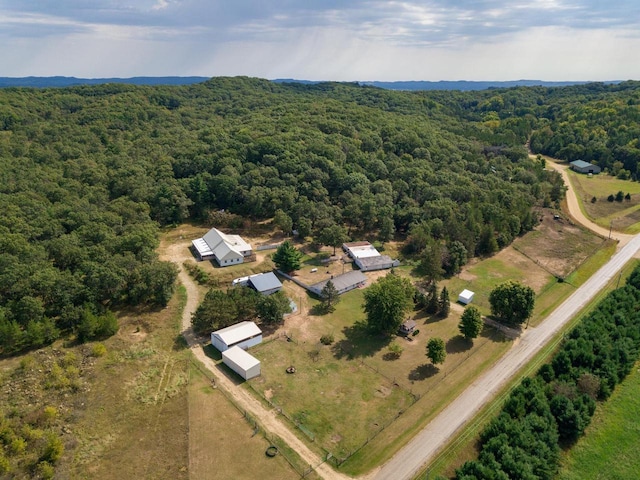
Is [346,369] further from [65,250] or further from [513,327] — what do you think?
[65,250]

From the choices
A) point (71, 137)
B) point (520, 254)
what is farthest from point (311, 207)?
point (71, 137)

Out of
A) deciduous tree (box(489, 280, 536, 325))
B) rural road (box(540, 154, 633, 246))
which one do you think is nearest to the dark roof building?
rural road (box(540, 154, 633, 246))

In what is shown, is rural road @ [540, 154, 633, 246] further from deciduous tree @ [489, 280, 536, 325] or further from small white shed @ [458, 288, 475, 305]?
deciduous tree @ [489, 280, 536, 325]

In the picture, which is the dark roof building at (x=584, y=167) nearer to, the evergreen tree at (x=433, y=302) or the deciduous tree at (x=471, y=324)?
the evergreen tree at (x=433, y=302)

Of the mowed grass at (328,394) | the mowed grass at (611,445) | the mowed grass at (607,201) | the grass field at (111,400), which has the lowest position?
the mowed grass at (611,445)

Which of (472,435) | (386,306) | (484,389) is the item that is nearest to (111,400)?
(386,306)

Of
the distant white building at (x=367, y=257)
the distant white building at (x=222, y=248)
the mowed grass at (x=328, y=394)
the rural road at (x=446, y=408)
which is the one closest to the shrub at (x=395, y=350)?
the mowed grass at (x=328, y=394)
